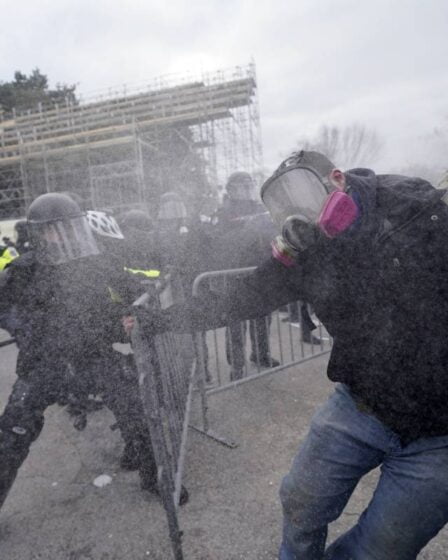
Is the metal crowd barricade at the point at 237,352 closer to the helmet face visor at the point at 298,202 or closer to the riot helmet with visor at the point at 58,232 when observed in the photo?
the helmet face visor at the point at 298,202

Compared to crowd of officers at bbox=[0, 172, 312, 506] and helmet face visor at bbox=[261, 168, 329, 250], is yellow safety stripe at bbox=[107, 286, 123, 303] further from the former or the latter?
helmet face visor at bbox=[261, 168, 329, 250]

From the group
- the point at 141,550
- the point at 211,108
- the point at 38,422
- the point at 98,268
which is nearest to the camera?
the point at 141,550

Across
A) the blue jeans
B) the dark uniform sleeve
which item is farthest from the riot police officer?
the blue jeans

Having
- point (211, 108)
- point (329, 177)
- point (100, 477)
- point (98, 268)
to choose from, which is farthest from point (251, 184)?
point (211, 108)

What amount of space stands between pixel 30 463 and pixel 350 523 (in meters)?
2.29

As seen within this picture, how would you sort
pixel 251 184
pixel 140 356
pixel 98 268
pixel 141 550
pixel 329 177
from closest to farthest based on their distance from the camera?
pixel 329 177, pixel 140 356, pixel 141 550, pixel 98 268, pixel 251 184

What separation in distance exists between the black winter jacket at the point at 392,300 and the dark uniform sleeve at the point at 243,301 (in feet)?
0.59

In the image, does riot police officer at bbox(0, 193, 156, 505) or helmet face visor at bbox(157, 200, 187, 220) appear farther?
helmet face visor at bbox(157, 200, 187, 220)

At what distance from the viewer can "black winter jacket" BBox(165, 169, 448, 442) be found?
1516 millimetres

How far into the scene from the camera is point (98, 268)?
3.03 m

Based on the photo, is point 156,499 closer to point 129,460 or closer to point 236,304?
point 129,460

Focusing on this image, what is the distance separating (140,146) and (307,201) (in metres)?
18.2

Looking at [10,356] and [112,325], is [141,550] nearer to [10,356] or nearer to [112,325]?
[112,325]

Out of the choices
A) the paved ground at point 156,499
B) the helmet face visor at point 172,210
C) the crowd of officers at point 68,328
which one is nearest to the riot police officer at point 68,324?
the crowd of officers at point 68,328
